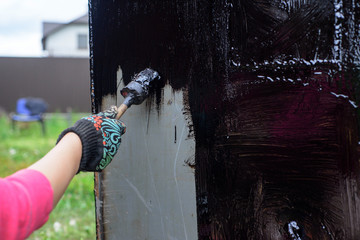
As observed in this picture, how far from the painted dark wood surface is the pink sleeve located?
0.62 metres

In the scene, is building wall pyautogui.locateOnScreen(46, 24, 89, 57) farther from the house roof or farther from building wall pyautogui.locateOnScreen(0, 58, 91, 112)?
building wall pyautogui.locateOnScreen(0, 58, 91, 112)

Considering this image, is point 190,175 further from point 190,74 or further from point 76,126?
point 76,126

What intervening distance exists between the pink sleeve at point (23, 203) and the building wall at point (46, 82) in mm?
11229

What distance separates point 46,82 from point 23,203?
11.8 m

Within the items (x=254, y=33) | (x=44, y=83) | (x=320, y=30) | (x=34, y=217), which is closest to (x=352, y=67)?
(x=320, y=30)

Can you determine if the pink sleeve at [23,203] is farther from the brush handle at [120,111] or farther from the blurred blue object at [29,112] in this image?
the blurred blue object at [29,112]

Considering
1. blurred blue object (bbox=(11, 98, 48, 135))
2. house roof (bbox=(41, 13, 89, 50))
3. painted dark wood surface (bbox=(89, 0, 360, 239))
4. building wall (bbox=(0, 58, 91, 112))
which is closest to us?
painted dark wood surface (bbox=(89, 0, 360, 239))

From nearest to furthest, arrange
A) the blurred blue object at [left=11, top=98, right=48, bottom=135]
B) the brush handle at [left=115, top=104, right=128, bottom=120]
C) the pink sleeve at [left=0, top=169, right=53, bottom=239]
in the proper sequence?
1. the pink sleeve at [left=0, top=169, right=53, bottom=239]
2. the brush handle at [left=115, top=104, right=128, bottom=120]
3. the blurred blue object at [left=11, top=98, right=48, bottom=135]

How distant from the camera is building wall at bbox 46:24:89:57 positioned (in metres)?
21.3

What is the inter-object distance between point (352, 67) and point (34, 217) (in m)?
0.94

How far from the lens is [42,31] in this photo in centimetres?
2350

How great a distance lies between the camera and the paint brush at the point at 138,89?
4.51ft

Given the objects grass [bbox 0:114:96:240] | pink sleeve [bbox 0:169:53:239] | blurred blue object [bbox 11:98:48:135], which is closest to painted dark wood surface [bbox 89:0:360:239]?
pink sleeve [bbox 0:169:53:239]

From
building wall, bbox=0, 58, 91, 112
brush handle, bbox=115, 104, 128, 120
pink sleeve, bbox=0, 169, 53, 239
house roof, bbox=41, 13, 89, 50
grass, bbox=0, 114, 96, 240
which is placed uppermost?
house roof, bbox=41, 13, 89, 50
